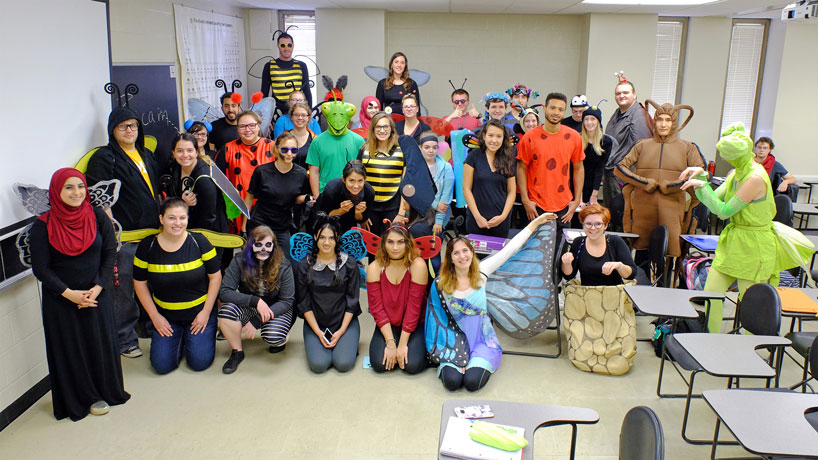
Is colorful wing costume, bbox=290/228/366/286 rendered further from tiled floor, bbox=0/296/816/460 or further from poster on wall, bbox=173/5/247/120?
poster on wall, bbox=173/5/247/120

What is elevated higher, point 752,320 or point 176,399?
point 752,320

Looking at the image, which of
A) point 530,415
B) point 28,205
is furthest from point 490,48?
point 530,415

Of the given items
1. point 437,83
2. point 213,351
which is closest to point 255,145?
point 213,351

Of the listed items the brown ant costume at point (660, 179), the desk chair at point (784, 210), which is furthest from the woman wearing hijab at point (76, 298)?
the desk chair at point (784, 210)

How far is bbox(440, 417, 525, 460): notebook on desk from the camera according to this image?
7.33 ft

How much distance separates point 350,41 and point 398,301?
5214 millimetres

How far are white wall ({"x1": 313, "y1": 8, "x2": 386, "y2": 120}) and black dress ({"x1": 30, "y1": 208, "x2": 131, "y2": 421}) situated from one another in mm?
5391

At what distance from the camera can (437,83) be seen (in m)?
8.93

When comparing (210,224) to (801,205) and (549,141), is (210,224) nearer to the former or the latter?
(549,141)

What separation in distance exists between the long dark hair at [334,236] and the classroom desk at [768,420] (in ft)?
7.68

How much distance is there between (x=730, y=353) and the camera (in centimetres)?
292

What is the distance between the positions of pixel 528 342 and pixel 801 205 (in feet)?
11.1

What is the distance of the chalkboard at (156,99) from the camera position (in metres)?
4.99

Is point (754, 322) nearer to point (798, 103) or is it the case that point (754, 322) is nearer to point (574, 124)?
point (574, 124)
